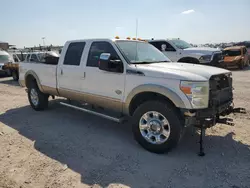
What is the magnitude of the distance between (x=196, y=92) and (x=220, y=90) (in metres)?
0.68

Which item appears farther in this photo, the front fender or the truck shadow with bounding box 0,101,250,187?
the front fender

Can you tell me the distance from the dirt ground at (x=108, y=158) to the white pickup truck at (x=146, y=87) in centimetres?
46

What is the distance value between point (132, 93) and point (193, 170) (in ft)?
5.29

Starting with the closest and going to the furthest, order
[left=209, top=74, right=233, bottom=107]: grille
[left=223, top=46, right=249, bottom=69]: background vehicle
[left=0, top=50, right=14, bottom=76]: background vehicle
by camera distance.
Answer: [left=209, top=74, right=233, bottom=107]: grille
[left=0, top=50, right=14, bottom=76]: background vehicle
[left=223, top=46, right=249, bottom=69]: background vehicle

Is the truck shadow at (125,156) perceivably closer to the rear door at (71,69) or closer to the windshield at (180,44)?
the rear door at (71,69)

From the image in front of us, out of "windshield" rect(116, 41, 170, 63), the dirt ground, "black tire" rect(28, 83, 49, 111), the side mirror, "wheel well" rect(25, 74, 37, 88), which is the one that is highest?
"windshield" rect(116, 41, 170, 63)

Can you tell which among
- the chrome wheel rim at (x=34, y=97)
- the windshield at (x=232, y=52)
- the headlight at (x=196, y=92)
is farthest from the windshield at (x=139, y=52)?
the windshield at (x=232, y=52)

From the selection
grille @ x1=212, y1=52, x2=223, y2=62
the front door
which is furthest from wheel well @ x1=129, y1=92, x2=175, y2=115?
grille @ x1=212, y1=52, x2=223, y2=62

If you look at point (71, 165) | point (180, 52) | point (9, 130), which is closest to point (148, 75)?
point (71, 165)

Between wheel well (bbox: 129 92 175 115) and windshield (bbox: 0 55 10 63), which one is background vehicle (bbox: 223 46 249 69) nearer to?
wheel well (bbox: 129 92 175 115)

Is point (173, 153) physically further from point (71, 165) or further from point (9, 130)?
point (9, 130)

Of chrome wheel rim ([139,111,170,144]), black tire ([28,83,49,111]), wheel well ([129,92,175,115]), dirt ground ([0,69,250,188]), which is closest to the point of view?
dirt ground ([0,69,250,188])

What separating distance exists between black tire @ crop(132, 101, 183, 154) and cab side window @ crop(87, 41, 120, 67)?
51.4 inches

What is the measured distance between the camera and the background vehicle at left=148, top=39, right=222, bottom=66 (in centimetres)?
1177
